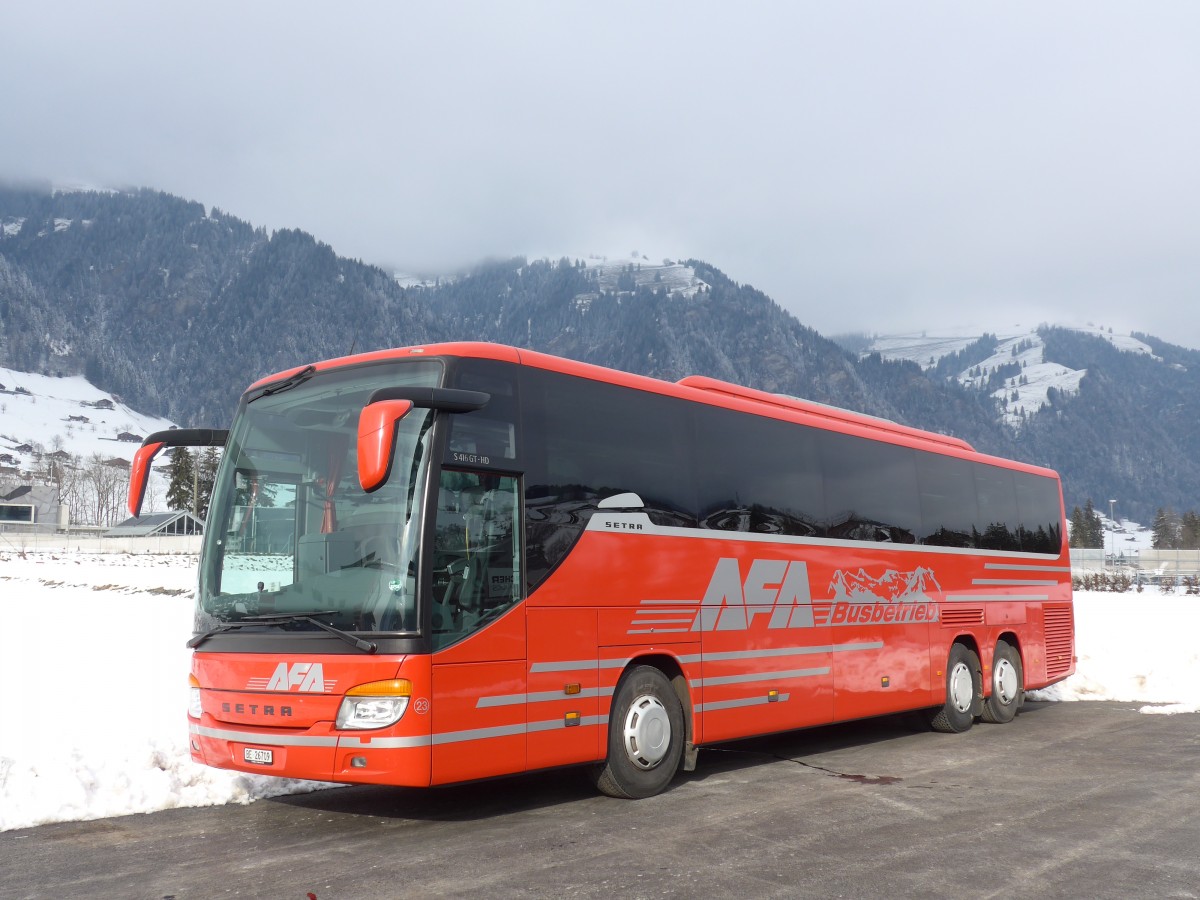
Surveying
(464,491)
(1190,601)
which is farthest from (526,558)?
(1190,601)

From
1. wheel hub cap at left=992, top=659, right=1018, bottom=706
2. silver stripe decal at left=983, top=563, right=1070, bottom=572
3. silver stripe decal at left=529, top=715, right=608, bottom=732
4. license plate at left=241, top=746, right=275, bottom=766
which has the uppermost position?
silver stripe decal at left=983, top=563, right=1070, bottom=572

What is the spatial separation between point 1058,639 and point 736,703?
828 cm

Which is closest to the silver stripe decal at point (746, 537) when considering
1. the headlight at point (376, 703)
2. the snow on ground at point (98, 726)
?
the headlight at point (376, 703)

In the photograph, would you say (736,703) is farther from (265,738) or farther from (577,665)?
(265,738)

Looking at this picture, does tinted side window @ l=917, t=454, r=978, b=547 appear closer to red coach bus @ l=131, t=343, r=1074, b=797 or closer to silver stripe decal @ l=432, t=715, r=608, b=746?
red coach bus @ l=131, t=343, r=1074, b=797

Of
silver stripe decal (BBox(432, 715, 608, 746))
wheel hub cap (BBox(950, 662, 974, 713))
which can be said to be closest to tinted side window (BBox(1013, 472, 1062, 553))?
wheel hub cap (BBox(950, 662, 974, 713))

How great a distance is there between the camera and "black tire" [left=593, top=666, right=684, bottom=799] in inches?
343

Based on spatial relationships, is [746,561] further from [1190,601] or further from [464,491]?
[1190,601]

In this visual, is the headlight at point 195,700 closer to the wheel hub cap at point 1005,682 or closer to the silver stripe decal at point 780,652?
the silver stripe decal at point 780,652

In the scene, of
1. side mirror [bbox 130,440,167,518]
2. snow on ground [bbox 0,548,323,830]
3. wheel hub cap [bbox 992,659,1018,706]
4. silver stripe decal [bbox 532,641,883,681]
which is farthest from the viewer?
wheel hub cap [bbox 992,659,1018,706]

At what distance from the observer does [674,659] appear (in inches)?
365

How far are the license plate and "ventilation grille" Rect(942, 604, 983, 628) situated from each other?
8.62 m

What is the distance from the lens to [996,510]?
1490 cm

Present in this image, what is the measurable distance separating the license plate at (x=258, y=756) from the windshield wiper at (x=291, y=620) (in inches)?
32.5
